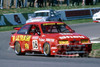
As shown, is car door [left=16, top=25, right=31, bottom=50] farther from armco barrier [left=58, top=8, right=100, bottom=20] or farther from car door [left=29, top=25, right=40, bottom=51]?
armco barrier [left=58, top=8, right=100, bottom=20]

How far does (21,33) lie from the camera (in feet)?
45.9

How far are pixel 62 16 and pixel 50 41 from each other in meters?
22.1

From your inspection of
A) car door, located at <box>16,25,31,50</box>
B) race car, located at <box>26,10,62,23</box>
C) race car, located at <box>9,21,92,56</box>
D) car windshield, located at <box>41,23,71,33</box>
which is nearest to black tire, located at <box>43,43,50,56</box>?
race car, located at <box>9,21,92,56</box>

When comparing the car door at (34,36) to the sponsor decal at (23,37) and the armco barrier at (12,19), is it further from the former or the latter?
the armco barrier at (12,19)

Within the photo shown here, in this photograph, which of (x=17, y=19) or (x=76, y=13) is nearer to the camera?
(x=17, y=19)

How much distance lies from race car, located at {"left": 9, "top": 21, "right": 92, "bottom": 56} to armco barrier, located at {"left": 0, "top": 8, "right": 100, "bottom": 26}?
15213 mm

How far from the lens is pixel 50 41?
1216cm

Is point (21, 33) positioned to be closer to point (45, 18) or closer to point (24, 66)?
point (24, 66)

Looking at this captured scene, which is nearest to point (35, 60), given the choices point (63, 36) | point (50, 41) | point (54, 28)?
point (50, 41)

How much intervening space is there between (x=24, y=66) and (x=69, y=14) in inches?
1025

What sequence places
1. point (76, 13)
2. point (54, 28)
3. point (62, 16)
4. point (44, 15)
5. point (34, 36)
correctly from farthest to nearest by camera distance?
point (76, 13), point (62, 16), point (44, 15), point (54, 28), point (34, 36)

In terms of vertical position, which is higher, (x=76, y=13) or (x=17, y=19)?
(x=17, y=19)

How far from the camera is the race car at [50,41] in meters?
12.0

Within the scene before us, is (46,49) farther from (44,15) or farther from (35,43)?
(44,15)
